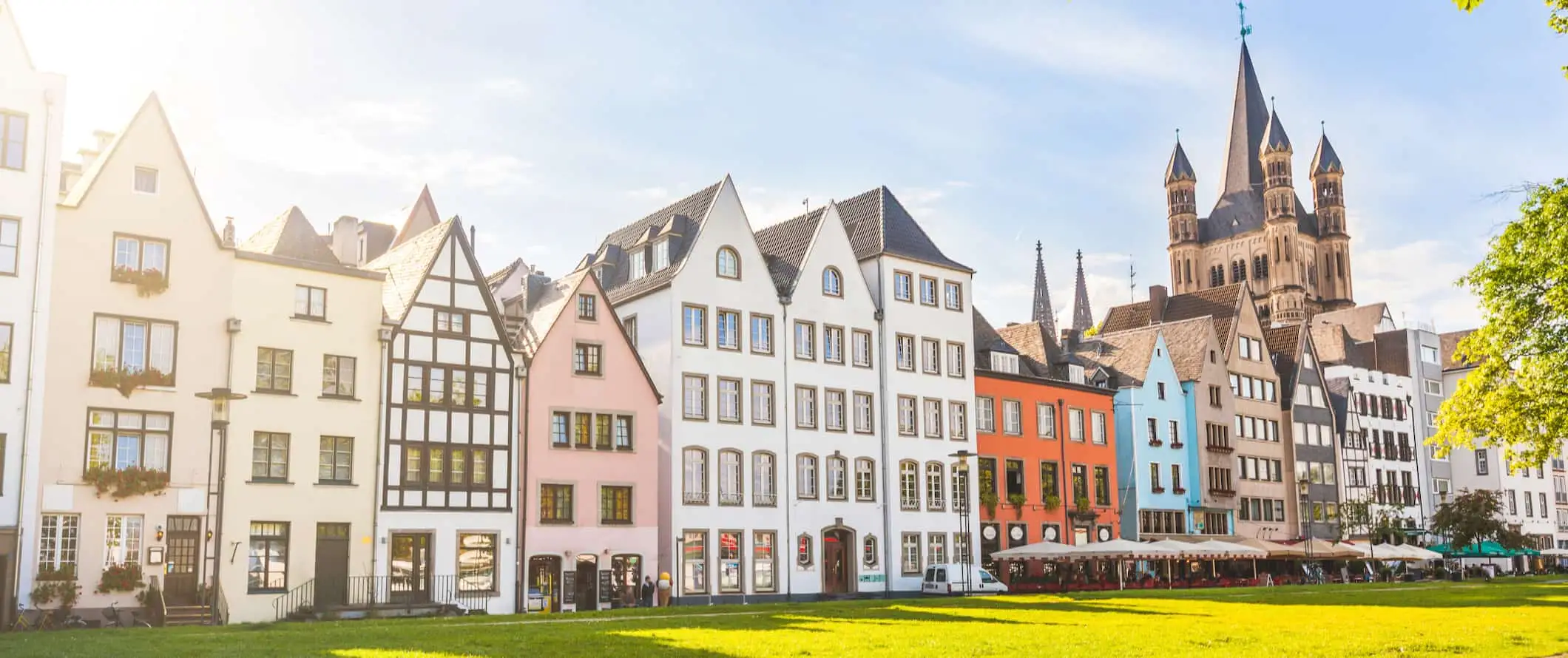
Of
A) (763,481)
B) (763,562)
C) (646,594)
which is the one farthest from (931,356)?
(646,594)

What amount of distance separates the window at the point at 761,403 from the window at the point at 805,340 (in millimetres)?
2144

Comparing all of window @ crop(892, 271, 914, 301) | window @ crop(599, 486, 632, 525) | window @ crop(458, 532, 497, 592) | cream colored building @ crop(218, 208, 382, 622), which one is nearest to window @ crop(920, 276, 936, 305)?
window @ crop(892, 271, 914, 301)

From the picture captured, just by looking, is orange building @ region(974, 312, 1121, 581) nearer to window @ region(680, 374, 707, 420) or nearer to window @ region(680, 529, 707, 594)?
window @ region(680, 529, 707, 594)

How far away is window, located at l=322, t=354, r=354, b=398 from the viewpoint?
148 ft

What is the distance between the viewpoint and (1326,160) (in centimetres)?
16612

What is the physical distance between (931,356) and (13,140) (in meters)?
37.0

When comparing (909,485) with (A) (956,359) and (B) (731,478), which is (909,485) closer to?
(A) (956,359)

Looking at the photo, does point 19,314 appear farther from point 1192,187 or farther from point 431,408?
point 1192,187

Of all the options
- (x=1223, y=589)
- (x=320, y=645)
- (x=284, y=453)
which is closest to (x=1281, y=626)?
(x=320, y=645)

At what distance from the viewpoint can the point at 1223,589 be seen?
54.0 m

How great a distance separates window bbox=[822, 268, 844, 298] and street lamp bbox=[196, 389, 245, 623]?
83.5 ft

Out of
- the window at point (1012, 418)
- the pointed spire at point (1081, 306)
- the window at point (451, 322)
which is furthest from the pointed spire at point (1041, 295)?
the window at point (451, 322)

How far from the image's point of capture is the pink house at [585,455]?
162ft

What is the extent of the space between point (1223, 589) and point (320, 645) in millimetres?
37588
